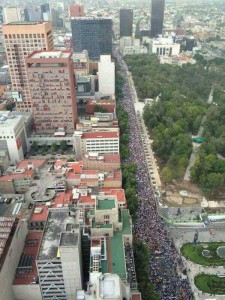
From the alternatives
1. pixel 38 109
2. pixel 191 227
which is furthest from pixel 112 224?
pixel 38 109

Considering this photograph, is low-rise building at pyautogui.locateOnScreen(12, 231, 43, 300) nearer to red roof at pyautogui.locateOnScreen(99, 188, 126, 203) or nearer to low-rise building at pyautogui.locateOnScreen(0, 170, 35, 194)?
red roof at pyautogui.locateOnScreen(99, 188, 126, 203)

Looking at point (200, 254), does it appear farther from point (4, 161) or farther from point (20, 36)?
point (20, 36)

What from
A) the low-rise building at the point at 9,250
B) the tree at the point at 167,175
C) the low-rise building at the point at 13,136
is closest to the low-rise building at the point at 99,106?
the low-rise building at the point at 13,136

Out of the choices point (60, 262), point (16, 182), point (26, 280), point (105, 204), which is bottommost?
point (16, 182)

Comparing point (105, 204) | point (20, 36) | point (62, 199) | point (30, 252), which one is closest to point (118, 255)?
point (105, 204)

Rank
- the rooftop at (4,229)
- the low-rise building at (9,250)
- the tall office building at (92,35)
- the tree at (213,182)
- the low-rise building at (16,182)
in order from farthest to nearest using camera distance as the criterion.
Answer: the tall office building at (92,35) < the tree at (213,182) < the low-rise building at (16,182) < the rooftop at (4,229) < the low-rise building at (9,250)

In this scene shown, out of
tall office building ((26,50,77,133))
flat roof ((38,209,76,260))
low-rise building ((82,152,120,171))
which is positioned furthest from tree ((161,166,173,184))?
tall office building ((26,50,77,133))

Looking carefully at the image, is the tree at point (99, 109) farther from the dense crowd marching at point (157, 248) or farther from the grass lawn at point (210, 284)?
the grass lawn at point (210, 284)
